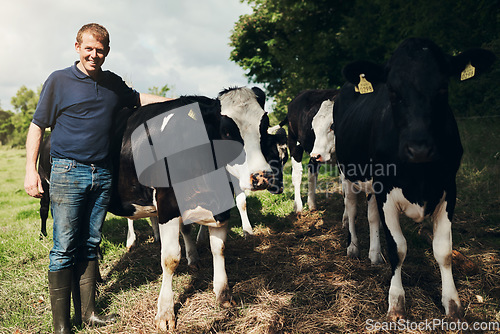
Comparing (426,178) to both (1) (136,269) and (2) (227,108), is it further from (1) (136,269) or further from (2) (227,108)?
(1) (136,269)

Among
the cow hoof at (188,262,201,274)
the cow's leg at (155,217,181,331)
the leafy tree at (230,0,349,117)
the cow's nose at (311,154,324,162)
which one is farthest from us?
the leafy tree at (230,0,349,117)

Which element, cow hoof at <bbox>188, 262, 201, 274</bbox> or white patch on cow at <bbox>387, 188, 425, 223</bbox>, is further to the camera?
cow hoof at <bbox>188, 262, 201, 274</bbox>

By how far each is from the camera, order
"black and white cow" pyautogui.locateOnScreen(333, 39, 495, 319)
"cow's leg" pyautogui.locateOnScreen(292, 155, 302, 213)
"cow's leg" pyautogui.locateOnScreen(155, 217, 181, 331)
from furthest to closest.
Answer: "cow's leg" pyautogui.locateOnScreen(292, 155, 302, 213) → "cow's leg" pyautogui.locateOnScreen(155, 217, 181, 331) → "black and white cow" pyautogui.locateOnScreen(333, 39, 495, 319)

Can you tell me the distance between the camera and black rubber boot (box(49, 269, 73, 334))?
9.23 ft

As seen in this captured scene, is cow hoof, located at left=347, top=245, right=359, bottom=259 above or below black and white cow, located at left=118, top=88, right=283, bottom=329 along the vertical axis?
below

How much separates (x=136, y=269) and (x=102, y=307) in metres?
0.78

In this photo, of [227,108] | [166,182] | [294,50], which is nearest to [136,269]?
[166,182]

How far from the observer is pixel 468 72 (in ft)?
8.90

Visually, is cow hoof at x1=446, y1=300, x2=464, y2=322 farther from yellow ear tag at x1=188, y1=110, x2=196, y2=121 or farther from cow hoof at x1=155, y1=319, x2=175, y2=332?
yellow ear tag at x1=188, y1=110, x2=196, y2=121

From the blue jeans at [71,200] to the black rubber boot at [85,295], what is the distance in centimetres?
19

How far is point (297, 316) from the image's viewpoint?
2.90 meters

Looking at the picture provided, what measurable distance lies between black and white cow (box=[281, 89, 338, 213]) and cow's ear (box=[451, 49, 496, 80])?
277 centimetres

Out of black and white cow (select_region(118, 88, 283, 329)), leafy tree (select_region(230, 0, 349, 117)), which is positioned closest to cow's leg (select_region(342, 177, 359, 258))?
black and white cow (select_region(118, 88, 283, 329))

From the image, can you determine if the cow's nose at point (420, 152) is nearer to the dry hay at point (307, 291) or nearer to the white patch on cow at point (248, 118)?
the white patch on cow at point (248, 118)
